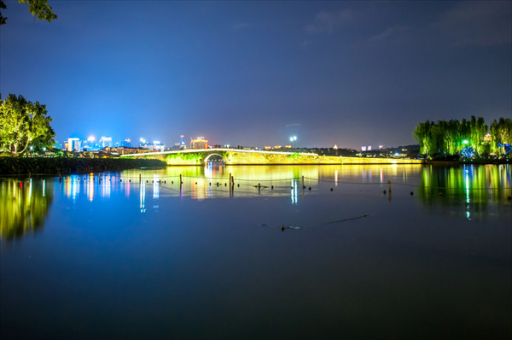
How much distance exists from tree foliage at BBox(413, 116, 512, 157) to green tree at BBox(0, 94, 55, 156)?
4029 inches

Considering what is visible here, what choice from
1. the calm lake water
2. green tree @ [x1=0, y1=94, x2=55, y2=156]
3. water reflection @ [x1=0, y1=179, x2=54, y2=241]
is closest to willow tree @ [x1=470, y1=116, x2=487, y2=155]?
the calm lake water

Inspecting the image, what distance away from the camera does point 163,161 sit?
489 ft

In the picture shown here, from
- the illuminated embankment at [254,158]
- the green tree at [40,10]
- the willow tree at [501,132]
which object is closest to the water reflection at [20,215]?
the green tree at [40,10]

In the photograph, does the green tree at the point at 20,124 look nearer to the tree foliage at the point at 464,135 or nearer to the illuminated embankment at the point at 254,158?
the illuminated embankment at the point at 254,158

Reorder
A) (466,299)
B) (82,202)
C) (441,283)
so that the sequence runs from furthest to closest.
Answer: (82,202)
(441,283)
(466,299)

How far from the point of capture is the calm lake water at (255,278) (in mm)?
6660

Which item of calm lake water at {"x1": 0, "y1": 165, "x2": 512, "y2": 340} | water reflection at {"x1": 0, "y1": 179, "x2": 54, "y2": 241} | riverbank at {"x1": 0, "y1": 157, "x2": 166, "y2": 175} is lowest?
calm lake water at {"x1": 0, "y1": 165, "x2": 512, "y2": 340}

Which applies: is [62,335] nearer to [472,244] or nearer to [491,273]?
[491,273]

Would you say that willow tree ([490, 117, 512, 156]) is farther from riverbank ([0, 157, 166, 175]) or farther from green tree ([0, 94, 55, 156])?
green tree ([0, 94, 55, 156])

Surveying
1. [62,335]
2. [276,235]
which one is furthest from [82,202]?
[62,335]

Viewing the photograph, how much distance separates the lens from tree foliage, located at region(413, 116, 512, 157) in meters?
109

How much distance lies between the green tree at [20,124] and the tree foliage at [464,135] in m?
102

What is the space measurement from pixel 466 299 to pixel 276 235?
7308 millimetres

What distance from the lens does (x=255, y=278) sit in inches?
356
